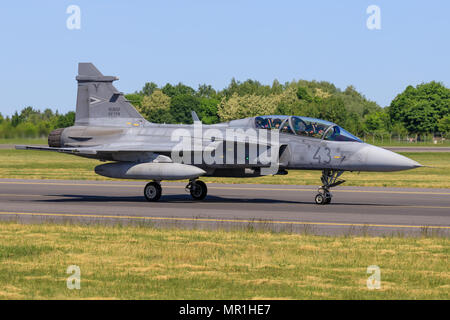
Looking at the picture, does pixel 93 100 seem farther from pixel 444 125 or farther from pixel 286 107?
pixel 444 125

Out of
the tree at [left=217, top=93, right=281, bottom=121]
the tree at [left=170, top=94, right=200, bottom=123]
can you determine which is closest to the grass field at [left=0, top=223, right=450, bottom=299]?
the tree at [left=217, top=93, right=281, bottom=121]

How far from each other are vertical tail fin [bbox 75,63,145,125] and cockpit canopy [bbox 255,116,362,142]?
5.65m

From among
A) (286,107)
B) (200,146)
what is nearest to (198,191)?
(200,146)

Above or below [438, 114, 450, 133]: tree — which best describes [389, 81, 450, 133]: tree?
above

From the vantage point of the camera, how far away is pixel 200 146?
80.1 ft

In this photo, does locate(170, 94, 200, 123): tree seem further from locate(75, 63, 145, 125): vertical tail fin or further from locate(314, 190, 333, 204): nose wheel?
locate(314, 190, 333, 204): nose wheel

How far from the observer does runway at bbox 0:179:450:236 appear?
18.5 m

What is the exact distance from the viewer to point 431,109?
145500mm

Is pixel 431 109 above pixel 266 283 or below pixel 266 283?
above

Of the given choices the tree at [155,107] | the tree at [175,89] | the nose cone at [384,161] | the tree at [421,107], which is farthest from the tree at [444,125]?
the nose cone at [384,161]

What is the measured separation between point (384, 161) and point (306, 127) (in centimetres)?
289
